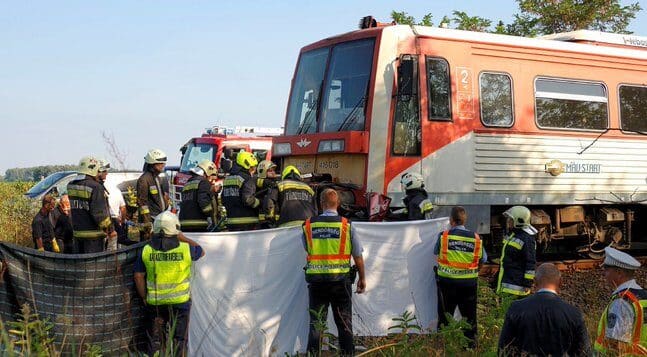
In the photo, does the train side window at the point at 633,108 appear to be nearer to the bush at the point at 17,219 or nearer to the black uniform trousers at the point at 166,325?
the black uniform trousers at the point at 166,325

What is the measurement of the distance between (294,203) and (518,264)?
100 inches

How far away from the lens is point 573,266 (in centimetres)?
1257

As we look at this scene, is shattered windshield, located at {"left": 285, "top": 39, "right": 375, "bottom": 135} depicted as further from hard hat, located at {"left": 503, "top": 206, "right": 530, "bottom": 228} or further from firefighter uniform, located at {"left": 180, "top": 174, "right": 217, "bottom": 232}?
hard hat, located at {"left": 503, "top": 206, "right": 530, "bottom": 228}

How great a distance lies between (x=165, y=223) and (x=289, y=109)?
18.1 feet

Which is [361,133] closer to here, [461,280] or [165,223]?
[461,280]

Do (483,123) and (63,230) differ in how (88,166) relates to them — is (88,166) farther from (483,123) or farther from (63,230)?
(483,123)

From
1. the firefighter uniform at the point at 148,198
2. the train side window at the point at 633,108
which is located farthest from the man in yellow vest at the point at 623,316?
the train side window at the point at 633,108

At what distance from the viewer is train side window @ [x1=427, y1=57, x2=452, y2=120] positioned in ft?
34.9

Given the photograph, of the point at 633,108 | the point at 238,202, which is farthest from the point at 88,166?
the point at 633,108

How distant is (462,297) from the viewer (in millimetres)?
7645

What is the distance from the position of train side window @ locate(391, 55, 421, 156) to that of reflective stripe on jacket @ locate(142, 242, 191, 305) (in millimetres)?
4503

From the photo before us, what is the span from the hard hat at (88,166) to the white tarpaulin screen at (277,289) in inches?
93.8

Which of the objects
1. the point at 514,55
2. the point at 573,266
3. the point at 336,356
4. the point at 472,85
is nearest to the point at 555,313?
the point at 336,356

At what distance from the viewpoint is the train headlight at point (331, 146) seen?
10469mm
